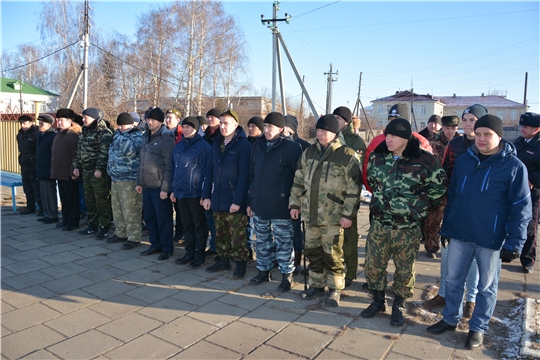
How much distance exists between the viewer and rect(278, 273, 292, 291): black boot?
14.2 feet

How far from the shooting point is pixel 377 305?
373 centimetres

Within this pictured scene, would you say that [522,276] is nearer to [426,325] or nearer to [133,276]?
[426,325]

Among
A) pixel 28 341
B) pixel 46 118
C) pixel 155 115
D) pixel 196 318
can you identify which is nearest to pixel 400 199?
pixel 196 318

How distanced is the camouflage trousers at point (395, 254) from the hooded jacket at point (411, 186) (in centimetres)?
8

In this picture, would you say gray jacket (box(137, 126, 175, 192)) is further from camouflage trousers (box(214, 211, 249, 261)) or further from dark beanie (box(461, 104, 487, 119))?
dark beanie (box(461, 104, 487, 119))

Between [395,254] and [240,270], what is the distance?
196 centimetres

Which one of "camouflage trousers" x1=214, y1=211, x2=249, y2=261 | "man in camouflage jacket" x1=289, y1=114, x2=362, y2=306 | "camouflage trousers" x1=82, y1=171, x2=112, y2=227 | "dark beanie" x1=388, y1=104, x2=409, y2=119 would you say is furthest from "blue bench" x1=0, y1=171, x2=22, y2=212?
"dark beanie" x1=388, y1=104, x2=409, y2=119

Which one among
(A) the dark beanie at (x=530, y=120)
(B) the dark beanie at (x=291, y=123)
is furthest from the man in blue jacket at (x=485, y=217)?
(B) the dark beanie at (x=291, y=123)

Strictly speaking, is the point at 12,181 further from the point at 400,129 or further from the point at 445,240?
the point at 445,240

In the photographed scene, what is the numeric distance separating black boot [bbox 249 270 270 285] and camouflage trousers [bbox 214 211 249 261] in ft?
0.96

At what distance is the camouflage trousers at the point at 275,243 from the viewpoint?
439 cm

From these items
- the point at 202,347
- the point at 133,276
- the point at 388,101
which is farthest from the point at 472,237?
the point at 388,101

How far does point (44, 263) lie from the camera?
516cm

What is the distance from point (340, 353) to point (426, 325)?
1.01 m
